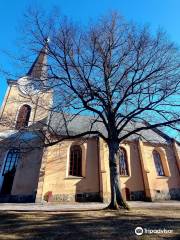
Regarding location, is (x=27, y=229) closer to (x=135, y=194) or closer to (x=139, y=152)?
(x=135, y=194)

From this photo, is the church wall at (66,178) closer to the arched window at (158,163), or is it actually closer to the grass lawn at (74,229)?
the arched window at (158,163)

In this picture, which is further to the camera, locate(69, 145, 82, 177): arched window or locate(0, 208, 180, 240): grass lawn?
locate(69, 145, 82, 177): arched window

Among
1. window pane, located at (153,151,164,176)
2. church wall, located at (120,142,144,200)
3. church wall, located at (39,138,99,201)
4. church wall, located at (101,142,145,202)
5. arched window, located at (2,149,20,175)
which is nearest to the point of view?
church wall, located at (39,138,99,201)

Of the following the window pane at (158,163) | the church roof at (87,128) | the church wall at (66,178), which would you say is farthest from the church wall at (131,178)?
the window pane at (158,163)

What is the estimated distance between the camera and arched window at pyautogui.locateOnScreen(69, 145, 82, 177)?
1770cm

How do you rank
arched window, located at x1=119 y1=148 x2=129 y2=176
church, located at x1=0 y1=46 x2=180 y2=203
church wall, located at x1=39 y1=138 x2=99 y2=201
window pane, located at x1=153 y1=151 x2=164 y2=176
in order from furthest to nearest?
window pane, located at x1=153 y1=151 x2=164 y2=176 < arched window, located at x1=119 y1=148 x2=129 y2=176 < church wall, located at x1=39 y1=138 x2=99 y2=201 < church, located at x1=0 y1=46 x2=180 y2=203

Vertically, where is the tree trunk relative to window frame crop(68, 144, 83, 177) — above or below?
below

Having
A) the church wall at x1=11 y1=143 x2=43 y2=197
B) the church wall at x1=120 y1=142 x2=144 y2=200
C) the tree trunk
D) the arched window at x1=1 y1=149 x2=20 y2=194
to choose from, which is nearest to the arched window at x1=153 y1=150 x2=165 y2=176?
the church wall at x1=120 y1=142 x2=144 y2=200

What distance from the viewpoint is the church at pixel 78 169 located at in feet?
51.6

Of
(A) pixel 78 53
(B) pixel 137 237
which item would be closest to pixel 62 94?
(A) pixel 78 53

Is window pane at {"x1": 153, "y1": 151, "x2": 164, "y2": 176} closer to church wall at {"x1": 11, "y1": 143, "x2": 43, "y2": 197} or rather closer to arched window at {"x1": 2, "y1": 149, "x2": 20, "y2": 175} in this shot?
church wall at {"x1": 11, "y1": 143, "x2": 43, "y2": 197}

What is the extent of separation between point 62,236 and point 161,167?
17640 millimetres

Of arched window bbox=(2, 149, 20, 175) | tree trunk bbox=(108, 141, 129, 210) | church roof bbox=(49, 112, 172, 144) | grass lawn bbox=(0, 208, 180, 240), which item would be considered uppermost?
church roof bbox=(49, 112, 172, 144)

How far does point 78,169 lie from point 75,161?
82 cm
